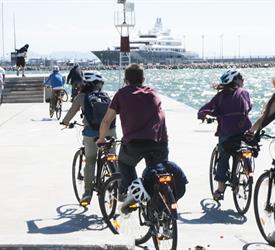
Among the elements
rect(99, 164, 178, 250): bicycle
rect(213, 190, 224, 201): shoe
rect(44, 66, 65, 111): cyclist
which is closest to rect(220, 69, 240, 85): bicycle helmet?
rect(213, 190, 224, 201): shoe

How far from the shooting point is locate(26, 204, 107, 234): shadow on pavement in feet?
22.8

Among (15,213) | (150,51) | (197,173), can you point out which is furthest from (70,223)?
(150,51)

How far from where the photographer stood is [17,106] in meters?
25.2

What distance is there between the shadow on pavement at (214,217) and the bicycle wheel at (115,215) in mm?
832

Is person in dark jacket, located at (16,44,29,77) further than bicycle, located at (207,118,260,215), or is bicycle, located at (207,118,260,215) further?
person in dark jacket, located at (16,44,29,77)

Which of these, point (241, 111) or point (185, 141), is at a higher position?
point (241, 111)

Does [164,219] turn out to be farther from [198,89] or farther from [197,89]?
[198,89]

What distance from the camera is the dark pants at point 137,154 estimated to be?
5.91 m

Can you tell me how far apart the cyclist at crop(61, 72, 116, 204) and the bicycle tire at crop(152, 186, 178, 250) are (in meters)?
1.84

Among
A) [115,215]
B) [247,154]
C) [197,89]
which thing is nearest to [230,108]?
[247,154]

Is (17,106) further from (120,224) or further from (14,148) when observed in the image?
(120,224)

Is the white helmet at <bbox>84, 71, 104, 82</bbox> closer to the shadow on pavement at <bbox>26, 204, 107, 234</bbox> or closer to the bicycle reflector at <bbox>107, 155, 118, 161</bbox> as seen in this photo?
the bicycle reflector at <bbox>107, 155, 118, 161</bbox>

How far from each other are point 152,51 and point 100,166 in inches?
6927

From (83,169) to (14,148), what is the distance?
5.47 meters
